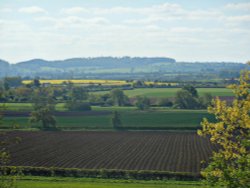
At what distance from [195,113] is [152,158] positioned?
46.9 metres

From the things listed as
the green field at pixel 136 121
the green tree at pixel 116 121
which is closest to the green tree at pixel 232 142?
the green field at pixel 136 121

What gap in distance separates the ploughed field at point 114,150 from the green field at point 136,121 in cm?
768

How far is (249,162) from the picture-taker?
552 inches

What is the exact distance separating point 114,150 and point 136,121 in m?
31.9

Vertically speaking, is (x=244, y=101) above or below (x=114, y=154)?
above

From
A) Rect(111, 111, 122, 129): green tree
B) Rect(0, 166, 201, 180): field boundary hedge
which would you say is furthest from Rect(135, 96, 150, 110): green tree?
Rect(0, 166, 201, 180): field boundary hedge

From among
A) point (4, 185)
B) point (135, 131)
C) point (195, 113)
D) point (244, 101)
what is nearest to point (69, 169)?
point (4, 185)

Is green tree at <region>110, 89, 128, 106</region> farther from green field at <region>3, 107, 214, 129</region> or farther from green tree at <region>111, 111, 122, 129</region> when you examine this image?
green tree at <region>111, 111, 122, 129</region>

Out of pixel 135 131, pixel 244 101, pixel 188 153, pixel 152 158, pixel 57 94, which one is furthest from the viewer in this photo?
pixel 57 94

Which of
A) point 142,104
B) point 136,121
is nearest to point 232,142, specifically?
point 136,121

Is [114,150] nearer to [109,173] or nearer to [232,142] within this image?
[109,173]

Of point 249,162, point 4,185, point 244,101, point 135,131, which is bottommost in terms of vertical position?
point 135,131

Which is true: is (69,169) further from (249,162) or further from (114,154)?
(249,162)

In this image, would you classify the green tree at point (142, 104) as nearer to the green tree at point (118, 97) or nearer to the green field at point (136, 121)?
the green tree at point (118, 97)
